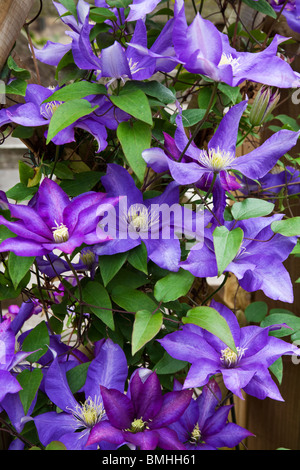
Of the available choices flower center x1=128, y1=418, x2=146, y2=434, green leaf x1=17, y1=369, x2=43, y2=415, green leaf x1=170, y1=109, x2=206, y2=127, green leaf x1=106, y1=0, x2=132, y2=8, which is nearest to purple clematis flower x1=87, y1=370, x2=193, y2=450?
flower center x1=128, y1=418, x2=146, y2=434

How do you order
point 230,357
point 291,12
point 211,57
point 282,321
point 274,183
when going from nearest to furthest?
point 211,57, point 230,357, point 282,321, point 291,12, point 274,183

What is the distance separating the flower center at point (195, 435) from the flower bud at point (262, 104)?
43 centimetres

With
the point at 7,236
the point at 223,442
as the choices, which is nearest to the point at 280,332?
the point at 223,442

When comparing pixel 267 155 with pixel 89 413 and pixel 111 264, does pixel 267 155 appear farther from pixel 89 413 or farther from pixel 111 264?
pixel 89 413

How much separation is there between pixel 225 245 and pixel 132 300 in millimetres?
146

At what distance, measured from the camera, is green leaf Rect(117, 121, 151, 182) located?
0.51 metres

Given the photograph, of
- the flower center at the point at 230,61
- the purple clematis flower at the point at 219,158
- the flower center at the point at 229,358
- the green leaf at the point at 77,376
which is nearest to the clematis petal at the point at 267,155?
the purple clematis flower at the point at 219,158

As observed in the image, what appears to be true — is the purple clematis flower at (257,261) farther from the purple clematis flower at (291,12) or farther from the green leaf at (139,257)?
the purple clematis flower at (291,12)

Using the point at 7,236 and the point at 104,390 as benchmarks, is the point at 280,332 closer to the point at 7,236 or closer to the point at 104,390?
the point at 104,390

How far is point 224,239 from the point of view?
50 cm

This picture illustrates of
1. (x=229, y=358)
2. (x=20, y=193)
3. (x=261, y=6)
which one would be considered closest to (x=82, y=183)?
(x=20, y=193)

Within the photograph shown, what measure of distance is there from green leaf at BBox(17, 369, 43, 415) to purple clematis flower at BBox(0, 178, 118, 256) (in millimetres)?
183

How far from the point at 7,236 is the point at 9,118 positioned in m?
0.14

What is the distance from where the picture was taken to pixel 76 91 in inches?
20.1
